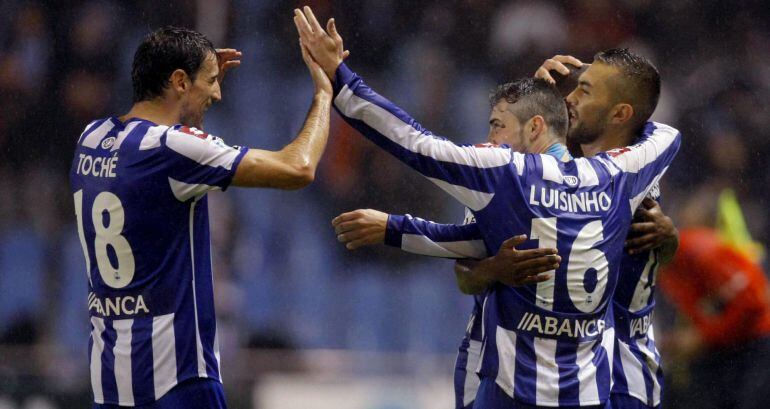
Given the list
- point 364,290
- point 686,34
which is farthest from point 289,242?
point 686,34

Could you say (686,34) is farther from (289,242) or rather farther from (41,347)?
(41,347)

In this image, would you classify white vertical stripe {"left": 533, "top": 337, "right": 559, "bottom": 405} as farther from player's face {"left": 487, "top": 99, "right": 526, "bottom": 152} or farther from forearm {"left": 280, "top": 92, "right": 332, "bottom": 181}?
forearm {"left": 280, "top": 92, "right": 332, "bottom": 181}

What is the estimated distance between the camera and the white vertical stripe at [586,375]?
3396 mm

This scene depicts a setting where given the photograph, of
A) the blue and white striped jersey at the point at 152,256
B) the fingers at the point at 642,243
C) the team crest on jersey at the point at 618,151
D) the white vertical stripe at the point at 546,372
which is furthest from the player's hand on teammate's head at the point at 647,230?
the blue and white striped jersey at the point at 152,256

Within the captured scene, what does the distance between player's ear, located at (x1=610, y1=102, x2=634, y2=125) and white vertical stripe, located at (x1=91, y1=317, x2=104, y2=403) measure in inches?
75.9

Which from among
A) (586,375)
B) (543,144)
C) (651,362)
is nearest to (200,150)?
(543,144)

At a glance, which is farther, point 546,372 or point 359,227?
point 359,227

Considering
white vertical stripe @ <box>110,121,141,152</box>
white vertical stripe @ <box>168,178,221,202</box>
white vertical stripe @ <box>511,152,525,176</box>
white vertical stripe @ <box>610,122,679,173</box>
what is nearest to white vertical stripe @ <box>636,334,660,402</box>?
white vertical stripe @ <box>610,122,679,173</box>

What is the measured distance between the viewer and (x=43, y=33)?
7762 mm

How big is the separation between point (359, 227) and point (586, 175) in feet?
2.52

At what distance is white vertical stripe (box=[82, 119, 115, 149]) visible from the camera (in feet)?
11.1

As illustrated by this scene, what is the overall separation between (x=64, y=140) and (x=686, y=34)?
4639mm

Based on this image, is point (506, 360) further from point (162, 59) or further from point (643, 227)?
point (162, 59)

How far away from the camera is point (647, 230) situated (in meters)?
3.71
